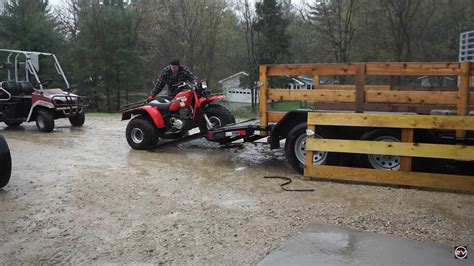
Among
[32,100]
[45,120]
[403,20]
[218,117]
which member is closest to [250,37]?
[403,20]

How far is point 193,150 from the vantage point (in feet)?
29.6

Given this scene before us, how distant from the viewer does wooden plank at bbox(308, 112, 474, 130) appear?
549 centimetres

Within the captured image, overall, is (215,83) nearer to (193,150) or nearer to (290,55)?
(290,55)

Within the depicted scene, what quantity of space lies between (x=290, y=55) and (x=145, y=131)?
2194cm

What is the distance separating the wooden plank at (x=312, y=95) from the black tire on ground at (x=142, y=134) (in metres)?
2.93

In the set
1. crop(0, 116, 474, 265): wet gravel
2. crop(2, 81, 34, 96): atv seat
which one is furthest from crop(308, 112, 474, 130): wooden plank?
crop(2, 81, 34, 96): atv seat

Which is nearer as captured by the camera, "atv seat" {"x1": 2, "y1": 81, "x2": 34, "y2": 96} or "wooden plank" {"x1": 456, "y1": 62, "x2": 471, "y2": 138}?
"wooden plank" {"x1": 456, "y1": 62, "x2": 471, "y2": 138}

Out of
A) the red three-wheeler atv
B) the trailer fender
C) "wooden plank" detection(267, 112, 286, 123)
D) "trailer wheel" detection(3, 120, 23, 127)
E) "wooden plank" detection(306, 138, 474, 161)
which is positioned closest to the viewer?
"wooden plank" detection(306, 138, 474, 161)

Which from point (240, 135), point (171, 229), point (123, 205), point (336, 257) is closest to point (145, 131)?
point (240, 135)

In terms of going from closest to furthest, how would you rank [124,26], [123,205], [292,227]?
[292,227]
[123,205]
[124,26]

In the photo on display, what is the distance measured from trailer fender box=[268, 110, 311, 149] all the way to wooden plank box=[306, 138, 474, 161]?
21.8 inches

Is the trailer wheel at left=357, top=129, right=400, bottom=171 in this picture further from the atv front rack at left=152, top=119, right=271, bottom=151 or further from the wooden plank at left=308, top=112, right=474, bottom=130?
the atv front rack at left=152, top=119, right=271, bottom=151

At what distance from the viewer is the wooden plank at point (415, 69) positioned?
18.5 feet

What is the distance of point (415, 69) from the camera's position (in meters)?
5.82
